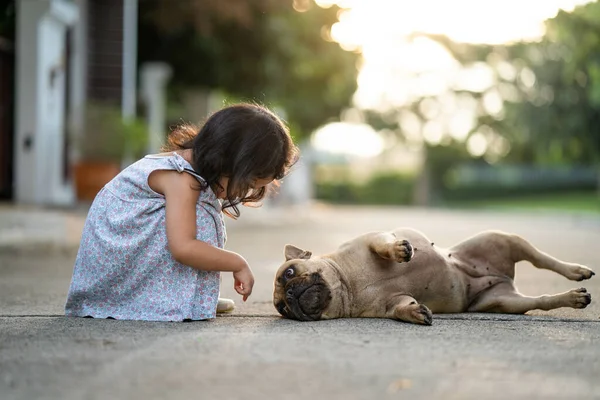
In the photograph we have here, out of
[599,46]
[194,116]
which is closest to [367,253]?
[599,46]

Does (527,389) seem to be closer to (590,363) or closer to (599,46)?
(590,363)

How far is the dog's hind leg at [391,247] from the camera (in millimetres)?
3504

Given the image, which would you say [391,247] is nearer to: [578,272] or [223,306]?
[223,306]

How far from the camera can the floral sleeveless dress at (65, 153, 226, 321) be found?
11.8ft

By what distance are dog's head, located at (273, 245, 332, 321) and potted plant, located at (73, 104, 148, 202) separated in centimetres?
749

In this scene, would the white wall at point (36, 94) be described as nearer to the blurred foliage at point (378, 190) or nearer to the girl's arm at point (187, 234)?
the girl's arm at point (187, 234)

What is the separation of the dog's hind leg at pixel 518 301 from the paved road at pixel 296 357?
3.0 inches

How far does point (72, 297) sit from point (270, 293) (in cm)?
147

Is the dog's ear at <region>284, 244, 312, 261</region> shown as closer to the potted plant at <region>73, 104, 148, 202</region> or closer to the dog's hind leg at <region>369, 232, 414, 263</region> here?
the dog's hind leg at <region>369, 232, 414, 263</region>

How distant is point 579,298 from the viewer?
376cm

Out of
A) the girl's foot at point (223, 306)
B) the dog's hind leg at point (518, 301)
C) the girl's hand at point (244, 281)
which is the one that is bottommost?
the girl's foot at point (223, 306)

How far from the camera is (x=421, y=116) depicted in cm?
3894

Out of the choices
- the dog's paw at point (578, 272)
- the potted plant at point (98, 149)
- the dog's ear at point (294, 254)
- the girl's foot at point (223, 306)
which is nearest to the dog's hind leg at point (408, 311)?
the dog's ear at point (294, 254)

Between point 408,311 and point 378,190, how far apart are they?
31.2 m
